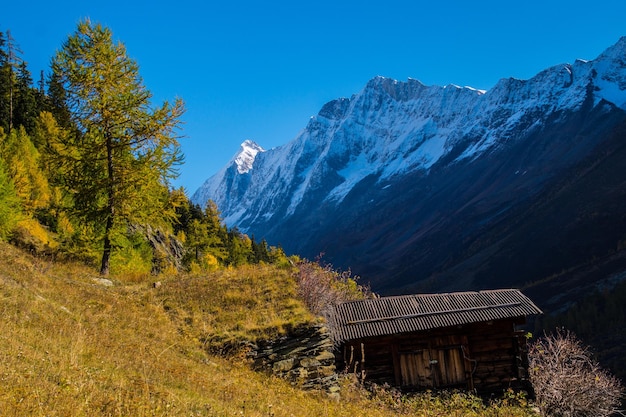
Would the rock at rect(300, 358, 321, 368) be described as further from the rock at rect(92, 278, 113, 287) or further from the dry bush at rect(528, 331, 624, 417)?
the dry bush at rect(528, 331, 624, 417)

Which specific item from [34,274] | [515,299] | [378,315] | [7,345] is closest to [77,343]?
[7,345]

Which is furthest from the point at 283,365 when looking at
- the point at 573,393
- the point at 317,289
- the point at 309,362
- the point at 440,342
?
the point at 573,393

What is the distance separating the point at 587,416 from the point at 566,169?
201540 mm

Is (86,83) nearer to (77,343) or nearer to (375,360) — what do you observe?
(77,343)

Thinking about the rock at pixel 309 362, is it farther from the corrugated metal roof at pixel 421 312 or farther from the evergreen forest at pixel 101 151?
the evergreen forest at pixel 101 151

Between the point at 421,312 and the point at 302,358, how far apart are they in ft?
24.2

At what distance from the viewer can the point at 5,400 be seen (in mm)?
5043

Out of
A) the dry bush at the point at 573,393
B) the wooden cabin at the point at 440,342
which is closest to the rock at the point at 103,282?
the wooden cabin at the point at 440,342

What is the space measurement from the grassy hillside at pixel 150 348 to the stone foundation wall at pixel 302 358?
374mm

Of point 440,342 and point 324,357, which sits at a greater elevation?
point 440,342

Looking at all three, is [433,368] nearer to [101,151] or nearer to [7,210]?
[101,151]

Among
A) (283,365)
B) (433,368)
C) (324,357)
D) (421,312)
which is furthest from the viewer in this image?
(421,312)

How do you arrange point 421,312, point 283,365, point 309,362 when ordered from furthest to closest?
point 421,312
point 309,362
point 283,365

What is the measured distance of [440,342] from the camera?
1869 centimetres
